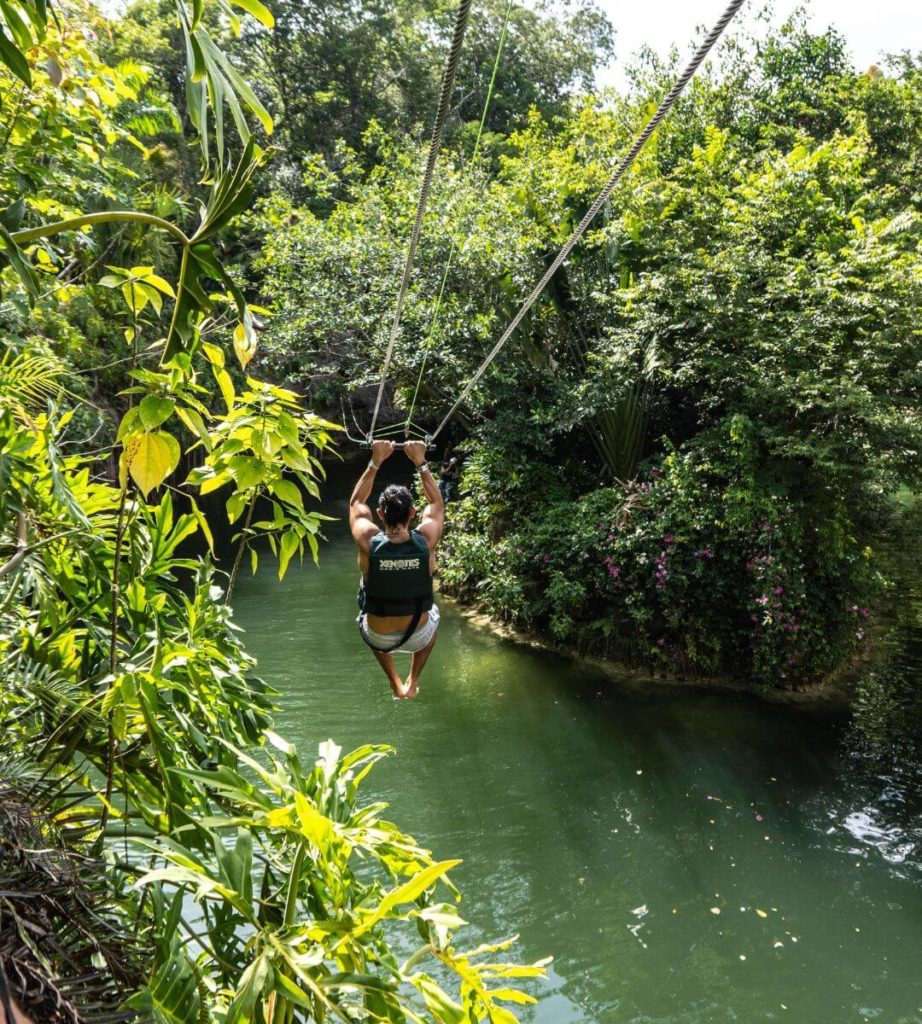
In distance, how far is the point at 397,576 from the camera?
404cm

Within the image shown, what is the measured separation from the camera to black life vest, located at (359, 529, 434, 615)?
158 inches

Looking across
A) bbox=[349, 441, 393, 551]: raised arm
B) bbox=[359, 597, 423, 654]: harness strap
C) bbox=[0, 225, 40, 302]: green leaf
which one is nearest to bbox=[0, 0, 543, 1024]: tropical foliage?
bbox=[0, 225, 40, 302]: green leaf

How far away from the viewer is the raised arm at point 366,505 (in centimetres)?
384

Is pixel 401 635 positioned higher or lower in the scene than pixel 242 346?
lower

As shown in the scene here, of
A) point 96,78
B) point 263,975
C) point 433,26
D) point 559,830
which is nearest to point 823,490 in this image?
point 559,830

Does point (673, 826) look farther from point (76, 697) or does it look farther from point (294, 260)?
point (294, 260)

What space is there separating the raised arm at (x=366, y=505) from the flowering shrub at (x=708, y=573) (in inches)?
200

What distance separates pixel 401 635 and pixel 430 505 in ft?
2.31

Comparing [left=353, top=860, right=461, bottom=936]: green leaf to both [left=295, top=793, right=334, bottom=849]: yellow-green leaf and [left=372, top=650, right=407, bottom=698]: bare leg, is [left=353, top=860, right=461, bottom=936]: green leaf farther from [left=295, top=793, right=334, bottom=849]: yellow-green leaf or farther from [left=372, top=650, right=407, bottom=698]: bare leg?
[left=372, top=650, right=407, bottom=698]: bare leg

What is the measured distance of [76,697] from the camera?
243 centimetres

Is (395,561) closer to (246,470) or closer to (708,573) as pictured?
(246,470)

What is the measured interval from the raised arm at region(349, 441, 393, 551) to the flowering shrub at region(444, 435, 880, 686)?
5075mm

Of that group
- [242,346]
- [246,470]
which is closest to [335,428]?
[246,470]

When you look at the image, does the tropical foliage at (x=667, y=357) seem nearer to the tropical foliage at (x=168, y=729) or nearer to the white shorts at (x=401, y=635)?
the white shorts at (x=401, y=635)
